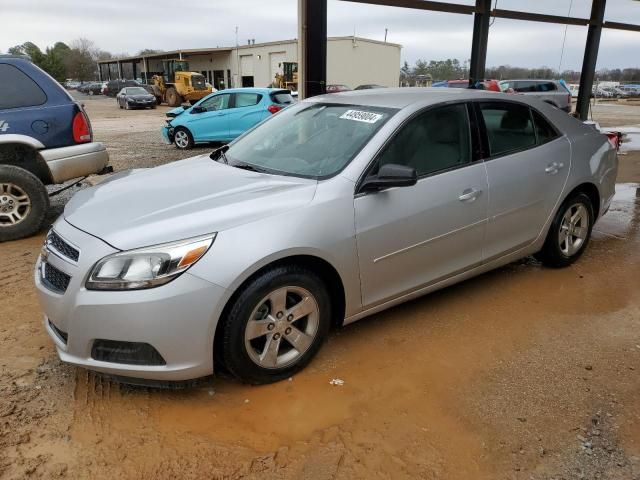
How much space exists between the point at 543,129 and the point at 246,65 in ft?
143

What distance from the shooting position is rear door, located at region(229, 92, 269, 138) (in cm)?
1337

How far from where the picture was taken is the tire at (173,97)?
116 ft

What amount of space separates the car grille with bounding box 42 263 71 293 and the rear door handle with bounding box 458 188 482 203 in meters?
2.40

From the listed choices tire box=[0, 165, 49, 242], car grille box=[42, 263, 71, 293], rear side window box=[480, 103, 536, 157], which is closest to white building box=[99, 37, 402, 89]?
tire box=[0, 165, 49, 242]

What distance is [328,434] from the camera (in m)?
2.49

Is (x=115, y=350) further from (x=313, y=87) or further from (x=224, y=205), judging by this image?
(x=313, y=87)

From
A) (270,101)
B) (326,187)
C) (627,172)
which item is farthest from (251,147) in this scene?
(270,101)

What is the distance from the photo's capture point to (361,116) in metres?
3.43

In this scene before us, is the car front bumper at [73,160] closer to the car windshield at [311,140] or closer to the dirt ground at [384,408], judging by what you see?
the dirt ground at [384,408]

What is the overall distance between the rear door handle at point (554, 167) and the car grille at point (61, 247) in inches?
132

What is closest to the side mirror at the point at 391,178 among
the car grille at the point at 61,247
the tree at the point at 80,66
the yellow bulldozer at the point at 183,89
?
the car grille at the point at 61,247

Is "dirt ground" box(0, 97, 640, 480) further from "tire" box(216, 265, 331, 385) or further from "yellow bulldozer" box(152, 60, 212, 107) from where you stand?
"yellow bulldozer" box(152, 60, 212, 107)

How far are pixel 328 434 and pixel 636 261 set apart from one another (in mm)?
3856

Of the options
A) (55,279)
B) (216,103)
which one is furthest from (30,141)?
(216,103)
